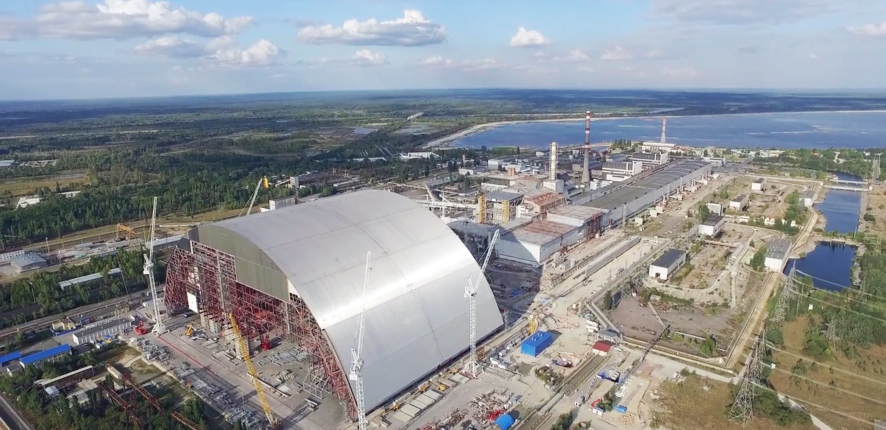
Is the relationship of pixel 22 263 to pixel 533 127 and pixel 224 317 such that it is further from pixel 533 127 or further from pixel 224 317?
pixel 533 127

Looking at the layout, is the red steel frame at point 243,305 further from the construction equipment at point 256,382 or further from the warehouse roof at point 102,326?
the warehouse roof at point 102,326

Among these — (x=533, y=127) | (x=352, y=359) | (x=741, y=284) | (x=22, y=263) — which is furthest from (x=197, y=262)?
(x=533, y=127)

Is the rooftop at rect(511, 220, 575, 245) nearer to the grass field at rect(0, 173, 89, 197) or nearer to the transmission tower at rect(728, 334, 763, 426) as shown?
the transmission tower at rect(728, 334, 763, 426)

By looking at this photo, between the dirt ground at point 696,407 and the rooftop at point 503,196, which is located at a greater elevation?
the rooftop at point 503,196

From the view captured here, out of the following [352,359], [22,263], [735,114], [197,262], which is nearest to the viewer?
[352,359]

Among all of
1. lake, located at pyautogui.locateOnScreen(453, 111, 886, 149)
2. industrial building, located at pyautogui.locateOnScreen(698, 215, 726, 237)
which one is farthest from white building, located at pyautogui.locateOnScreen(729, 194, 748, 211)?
lake, located at pyautogui.locateOnScreen(453, 111, 886, 149)

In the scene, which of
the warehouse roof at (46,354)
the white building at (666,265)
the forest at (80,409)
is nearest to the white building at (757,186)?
the white building at (666,265)
